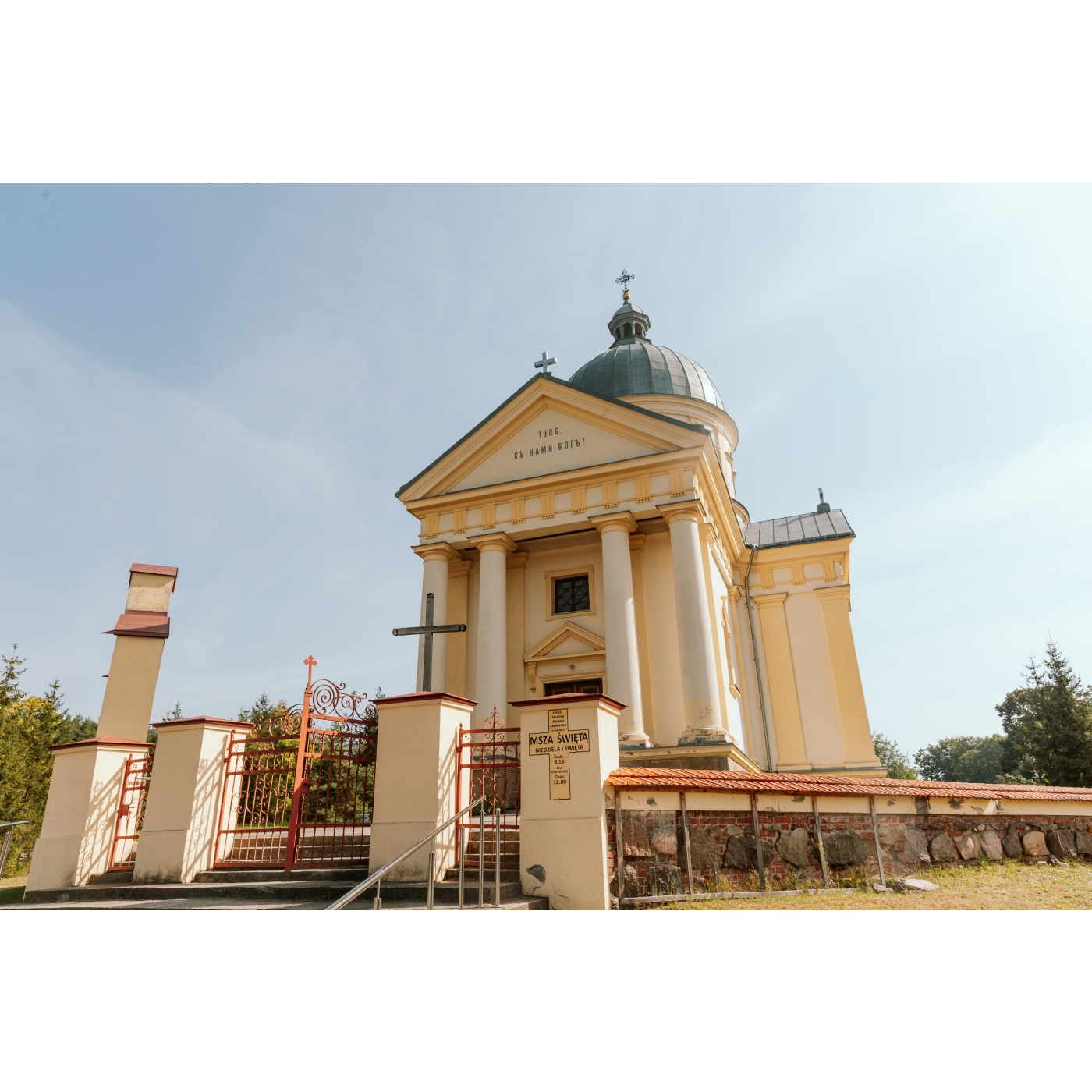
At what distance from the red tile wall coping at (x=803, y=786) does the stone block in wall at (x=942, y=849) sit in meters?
0.48

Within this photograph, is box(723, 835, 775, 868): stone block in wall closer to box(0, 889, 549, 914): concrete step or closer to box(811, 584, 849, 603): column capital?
box(0, 889, 549, 914): concrete step

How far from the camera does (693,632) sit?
1422cm

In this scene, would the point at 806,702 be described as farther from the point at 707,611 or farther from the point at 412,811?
the point at 412,811

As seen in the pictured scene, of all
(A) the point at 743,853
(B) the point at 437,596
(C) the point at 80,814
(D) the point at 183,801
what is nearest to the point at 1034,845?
(A) the point at 743,853

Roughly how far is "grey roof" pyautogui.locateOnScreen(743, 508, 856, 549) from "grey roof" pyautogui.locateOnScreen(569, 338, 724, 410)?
447cm

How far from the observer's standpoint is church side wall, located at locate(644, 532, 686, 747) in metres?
14.8

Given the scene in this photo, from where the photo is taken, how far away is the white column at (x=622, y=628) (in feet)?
45.6

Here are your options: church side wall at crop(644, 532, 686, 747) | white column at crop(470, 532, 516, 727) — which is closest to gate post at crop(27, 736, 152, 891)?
white column at crop(470, 532, 516, 727)

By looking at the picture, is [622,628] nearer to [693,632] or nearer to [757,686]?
[693,632]

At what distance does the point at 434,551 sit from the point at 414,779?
9.14 meters

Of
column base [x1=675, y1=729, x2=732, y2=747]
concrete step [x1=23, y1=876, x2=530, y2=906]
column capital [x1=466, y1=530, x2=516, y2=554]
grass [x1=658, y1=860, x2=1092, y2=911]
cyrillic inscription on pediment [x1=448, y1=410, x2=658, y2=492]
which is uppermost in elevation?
cyrillic inscription on pediment [x1=448, y1=410, x2=658, y2=492]

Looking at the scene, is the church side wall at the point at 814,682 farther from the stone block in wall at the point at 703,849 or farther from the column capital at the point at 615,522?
the stone block in wall at the point at 703,849

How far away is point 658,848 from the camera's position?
7.65m

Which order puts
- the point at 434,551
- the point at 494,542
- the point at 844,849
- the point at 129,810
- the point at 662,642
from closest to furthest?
the point at 844,849 → the point at 129,810 → the point at 662,642 → the point at 494,542 → the point at 434,551
